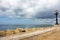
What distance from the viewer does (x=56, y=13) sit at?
156 feet

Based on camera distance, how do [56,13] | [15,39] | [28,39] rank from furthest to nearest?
[56,13] < [28,39] < [15,39]

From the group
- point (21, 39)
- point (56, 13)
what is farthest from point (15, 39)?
point (56, 13)

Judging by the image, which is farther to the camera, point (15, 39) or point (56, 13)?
point (56, 13)

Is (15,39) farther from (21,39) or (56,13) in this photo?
(56,13)

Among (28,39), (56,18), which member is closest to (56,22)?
(56,18)

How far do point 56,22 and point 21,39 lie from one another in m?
36.2

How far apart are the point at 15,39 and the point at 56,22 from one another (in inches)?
1445

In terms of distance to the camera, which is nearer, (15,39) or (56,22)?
(15,39)

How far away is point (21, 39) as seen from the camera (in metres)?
15.1

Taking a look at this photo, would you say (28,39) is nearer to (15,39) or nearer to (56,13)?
(15,39)

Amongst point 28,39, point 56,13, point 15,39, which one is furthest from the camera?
point 56,13

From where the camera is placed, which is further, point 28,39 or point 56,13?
point 56,13

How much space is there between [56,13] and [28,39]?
33200 millimetres

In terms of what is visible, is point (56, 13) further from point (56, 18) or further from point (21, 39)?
point (21, 39)
